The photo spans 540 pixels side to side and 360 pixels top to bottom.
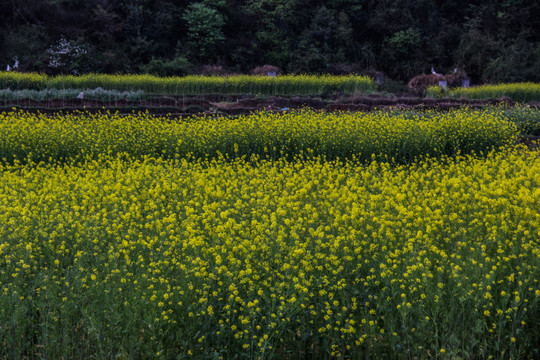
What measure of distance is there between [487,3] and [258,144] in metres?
29.4

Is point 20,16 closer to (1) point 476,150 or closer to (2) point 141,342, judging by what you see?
(1) point 476,150

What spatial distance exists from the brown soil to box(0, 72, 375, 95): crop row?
5.66ft

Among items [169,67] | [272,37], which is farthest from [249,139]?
[272,37]

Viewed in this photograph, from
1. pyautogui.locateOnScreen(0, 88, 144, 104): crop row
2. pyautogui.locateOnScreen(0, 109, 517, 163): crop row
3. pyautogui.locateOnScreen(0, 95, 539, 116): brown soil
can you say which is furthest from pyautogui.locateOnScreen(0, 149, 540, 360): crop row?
pyautogui.locateOnScreen(0, 88, 144, 104): crop row

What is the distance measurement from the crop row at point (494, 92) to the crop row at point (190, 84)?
2980mm

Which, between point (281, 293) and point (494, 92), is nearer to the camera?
point (281, 293)

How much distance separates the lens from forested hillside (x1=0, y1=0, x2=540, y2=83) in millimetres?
26578

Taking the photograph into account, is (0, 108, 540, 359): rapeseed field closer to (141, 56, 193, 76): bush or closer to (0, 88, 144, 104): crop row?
(0, 88, 144, 104): crop row

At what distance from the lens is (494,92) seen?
2294cm

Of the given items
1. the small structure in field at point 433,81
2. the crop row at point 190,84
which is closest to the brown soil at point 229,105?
the crop row at point 190,84

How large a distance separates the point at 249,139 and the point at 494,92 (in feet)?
54.6

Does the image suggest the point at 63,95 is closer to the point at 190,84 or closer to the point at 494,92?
the point at 190,84

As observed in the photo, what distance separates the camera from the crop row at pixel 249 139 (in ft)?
31.1

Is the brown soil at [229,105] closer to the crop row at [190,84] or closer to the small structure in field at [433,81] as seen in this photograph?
the crop row at [190,84]
